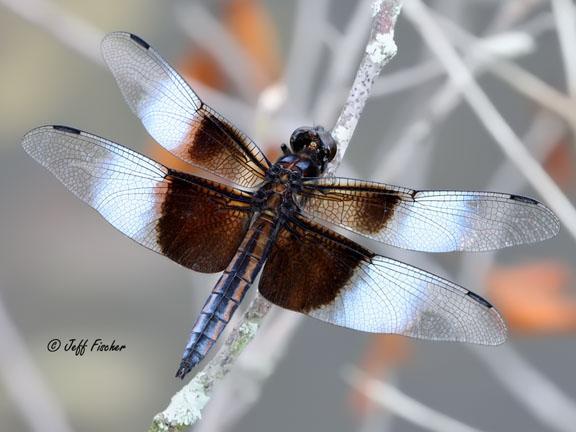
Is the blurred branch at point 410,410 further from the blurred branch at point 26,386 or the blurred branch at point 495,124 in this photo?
the blurred branch at point 26,386

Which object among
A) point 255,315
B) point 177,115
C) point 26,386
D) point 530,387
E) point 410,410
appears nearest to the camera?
point 255,315

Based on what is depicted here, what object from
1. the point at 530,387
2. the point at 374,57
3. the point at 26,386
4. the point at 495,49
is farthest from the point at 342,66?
the point at 26,386

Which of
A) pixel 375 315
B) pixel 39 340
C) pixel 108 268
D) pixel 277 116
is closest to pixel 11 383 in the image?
pixel 39 340

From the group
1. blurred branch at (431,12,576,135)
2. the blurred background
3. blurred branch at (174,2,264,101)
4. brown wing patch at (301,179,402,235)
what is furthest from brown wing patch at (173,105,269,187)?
blurred branch at (174,2,264,101)

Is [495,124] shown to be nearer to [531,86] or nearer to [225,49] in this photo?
[531,86]

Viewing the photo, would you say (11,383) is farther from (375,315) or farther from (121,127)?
(375,315)
